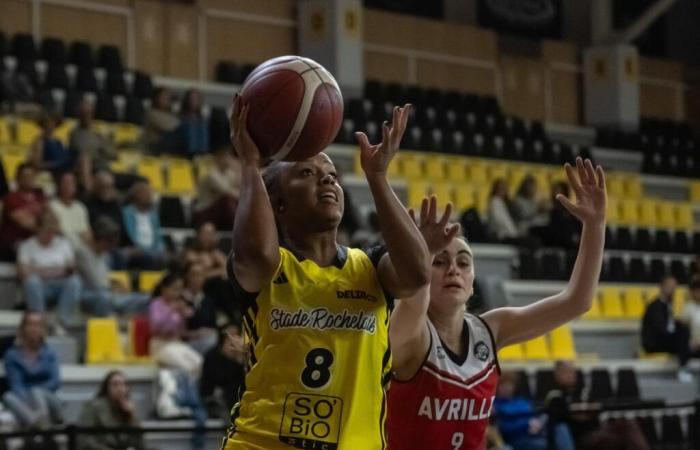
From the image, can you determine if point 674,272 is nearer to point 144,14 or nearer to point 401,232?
point 144,14

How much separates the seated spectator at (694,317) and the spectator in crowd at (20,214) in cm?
625

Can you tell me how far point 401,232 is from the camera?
11.2ft

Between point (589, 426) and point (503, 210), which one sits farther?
point (503, 210)

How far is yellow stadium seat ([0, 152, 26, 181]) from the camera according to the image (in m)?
11.7

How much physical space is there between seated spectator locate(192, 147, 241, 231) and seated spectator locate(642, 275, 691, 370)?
415cm

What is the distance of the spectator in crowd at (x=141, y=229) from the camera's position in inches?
438

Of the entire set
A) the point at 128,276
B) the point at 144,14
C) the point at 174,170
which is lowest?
the point at 128,276

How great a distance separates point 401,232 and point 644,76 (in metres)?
19.1

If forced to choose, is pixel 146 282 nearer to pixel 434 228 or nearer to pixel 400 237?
pixel 434 228

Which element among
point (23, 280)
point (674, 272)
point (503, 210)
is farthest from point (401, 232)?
point (674, 272)

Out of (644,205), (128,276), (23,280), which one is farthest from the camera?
(644,205)

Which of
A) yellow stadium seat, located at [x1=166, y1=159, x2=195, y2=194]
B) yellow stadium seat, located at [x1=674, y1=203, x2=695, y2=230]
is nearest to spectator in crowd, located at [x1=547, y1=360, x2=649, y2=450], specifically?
yellow stadium seat, located at [x1=166, y1=159, x2=195, y2=194]

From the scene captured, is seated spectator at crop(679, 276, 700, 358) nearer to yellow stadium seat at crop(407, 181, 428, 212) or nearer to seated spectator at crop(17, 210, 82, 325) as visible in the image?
yellow stadium seat at crop(407, 181, 428, 212)

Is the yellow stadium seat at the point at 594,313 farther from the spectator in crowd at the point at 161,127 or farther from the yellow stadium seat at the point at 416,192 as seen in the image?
the spectator in crowd at the point at 161,127
